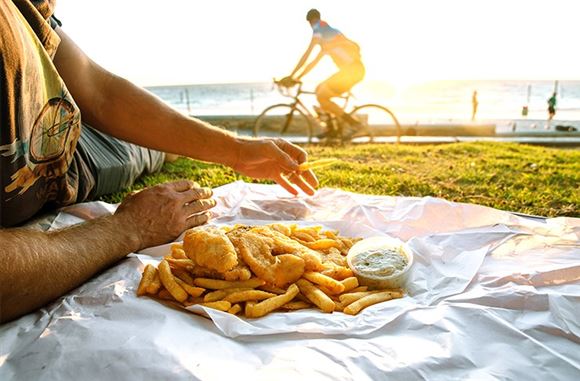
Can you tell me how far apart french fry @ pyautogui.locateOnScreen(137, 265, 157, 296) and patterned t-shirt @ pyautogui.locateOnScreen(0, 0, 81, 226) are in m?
0.78

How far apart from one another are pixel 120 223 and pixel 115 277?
329 mm

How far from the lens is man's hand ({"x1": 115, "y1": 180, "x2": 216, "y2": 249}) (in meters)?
2.36

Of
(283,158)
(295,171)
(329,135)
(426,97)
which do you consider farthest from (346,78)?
(426,97)

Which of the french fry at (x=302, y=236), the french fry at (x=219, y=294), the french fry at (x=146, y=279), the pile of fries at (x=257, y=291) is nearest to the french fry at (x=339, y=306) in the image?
the pile of fries at (x=257, y=291)

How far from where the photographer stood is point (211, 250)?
1870 mm

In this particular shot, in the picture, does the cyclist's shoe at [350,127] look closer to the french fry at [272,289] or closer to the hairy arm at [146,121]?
the hairy arm at [146,121]

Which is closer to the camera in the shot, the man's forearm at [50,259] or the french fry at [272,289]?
the man's forearm at [50,259]

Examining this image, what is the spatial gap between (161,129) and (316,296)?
1714 mm

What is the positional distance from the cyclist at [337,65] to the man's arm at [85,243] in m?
6.81

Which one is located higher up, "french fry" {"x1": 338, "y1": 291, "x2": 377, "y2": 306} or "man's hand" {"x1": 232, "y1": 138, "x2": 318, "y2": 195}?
"man's hand" {"x1": 232, "y1": 138, "x2": 318, "y2": 195}

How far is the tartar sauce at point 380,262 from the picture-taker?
6.65ft

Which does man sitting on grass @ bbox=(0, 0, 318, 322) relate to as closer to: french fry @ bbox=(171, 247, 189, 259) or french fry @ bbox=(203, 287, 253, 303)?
french fry @ bbox=(171, 247, 189, 259)

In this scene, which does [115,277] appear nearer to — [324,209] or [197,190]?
[197,190]

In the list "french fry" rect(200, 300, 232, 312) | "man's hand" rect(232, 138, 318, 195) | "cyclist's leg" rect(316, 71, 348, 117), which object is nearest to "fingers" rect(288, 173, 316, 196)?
"man's hand" rect(232, 138, 318, 195)
